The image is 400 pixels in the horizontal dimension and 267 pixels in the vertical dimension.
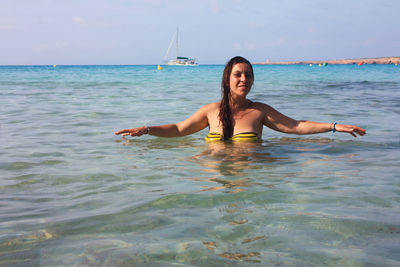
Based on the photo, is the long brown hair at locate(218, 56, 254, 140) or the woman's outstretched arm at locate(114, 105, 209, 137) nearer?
the long brown hair at locate(218, 56, 254, 140)

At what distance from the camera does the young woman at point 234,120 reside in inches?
186

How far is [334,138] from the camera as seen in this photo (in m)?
5.90

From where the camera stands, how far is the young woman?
4.72 meters

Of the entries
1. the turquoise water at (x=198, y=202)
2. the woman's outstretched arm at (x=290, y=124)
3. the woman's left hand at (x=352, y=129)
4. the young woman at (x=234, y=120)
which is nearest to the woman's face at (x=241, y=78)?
the young woman at (x=234, y=120)

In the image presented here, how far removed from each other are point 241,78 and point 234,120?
1.75 ft

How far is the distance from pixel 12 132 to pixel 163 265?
5.15m

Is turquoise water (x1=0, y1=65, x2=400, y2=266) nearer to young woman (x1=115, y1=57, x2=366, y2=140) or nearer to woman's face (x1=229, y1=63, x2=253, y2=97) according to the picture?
young woman (x1=115, y1=57, x2=366, y2=140)

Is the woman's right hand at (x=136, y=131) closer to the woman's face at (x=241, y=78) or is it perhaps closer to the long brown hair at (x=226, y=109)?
the long brown hair at (x=226, y=109)

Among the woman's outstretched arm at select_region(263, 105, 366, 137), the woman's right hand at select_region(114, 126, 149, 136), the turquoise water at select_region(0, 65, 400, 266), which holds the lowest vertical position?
the turquoise water at select_region(0, 65, 400, 266)

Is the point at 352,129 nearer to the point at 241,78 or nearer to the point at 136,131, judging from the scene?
the point at 241,78

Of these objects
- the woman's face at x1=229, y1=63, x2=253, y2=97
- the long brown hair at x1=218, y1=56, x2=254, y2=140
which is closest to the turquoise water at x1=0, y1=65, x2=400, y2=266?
the long brown hair at x1=218, y1=56, x2=254, y2=140

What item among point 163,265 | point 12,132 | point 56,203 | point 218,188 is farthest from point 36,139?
point 163,265

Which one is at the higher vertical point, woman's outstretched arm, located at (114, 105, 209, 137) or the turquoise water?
woman's outstretched arm, located at (114, 105, 209, 137)

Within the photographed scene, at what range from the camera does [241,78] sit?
4621 mm
